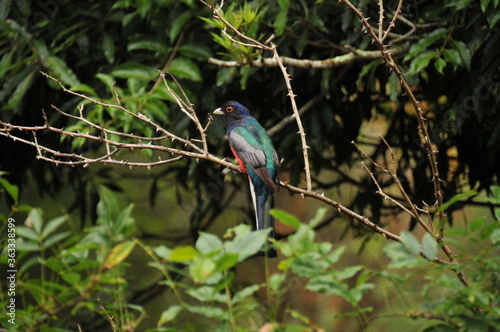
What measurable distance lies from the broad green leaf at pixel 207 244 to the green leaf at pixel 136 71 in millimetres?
2943

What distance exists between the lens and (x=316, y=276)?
1.59m

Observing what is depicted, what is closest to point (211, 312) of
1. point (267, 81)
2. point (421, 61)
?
point (421, 61)

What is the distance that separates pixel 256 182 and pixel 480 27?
4.98 feet

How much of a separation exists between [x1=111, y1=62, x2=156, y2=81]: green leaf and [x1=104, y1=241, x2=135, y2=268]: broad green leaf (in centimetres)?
290

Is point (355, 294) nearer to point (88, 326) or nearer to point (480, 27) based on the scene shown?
point (480, 27)

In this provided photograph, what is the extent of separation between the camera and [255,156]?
4.12 m

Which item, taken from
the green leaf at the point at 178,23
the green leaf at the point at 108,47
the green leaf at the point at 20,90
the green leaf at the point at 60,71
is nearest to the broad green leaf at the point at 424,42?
the green leaf at the point at 178,23

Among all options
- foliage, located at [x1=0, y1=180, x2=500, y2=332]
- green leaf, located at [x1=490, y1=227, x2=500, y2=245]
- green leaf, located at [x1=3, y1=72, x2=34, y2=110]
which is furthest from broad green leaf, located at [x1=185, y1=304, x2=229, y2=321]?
green leaf, located at [x1=3, y1=72, x2=34, y2=110]

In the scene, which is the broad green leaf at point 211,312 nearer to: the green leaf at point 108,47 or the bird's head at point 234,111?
the bird's head at point 234,111

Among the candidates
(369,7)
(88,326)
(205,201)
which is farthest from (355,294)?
(88,326)

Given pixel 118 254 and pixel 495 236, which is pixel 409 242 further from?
pixel 118 254

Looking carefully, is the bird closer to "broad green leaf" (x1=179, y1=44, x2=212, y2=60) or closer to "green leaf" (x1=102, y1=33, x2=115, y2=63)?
"broad green leaf" (x1=179, y1=44, x2=212, y2=60)

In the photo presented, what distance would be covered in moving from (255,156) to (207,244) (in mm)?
2562

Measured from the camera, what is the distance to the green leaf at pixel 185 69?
4371mm
